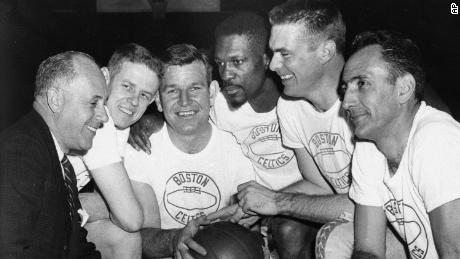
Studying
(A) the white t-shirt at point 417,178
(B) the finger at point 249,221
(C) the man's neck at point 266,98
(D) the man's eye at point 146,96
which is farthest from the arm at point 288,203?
(D) the man's eye at point 146,96

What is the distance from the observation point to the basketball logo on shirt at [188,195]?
439 cm

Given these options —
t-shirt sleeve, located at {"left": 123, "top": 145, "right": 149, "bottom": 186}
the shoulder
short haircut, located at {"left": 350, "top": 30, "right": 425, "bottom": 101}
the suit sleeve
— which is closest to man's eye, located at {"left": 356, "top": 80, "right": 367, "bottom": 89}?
short haircut, located at {"left": 350, "top": 30, "right": 425, "bottom": 101}

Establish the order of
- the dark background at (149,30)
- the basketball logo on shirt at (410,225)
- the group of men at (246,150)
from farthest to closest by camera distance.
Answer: the dark background at (149,30)
the basketball logo on shirt at (410,225)
the group of men at (246,150)

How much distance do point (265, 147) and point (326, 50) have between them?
1054mm

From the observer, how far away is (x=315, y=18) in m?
4.19

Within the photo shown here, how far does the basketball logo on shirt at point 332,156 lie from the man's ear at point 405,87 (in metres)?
0.85

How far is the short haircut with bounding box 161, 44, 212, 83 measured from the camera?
4.37 m

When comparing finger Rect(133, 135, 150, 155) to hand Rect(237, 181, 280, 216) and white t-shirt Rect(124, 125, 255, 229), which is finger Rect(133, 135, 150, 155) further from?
hand Rect(237, 181, 280, 216)

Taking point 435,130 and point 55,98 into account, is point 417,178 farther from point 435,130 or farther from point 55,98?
point 55,98

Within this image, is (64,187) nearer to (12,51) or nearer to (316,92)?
(316,92)

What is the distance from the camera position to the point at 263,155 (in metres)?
4.64

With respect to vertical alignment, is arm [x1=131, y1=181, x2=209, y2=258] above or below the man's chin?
below

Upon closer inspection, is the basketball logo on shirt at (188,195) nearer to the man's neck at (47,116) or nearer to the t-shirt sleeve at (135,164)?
the t-shirt sleeve at (135,164)

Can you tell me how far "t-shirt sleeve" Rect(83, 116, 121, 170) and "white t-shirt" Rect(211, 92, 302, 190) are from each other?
4.06 feet
